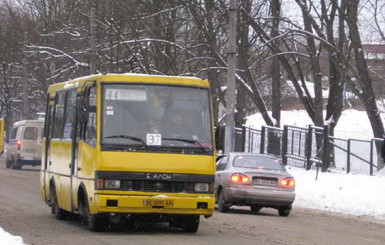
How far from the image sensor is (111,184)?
13.6 m

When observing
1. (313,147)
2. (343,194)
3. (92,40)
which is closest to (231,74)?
(313,147)

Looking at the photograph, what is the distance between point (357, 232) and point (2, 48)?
42.0 meters

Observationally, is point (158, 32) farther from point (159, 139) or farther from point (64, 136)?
point (159, 139)

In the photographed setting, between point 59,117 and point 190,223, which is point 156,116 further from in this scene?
point 59,117

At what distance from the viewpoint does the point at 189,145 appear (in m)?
14.0

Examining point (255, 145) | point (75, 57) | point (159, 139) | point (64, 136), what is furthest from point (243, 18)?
point (159, 139)

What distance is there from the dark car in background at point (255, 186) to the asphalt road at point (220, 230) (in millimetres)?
343

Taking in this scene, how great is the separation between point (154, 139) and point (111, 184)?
0.99m

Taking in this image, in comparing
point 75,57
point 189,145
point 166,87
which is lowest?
point 189,145

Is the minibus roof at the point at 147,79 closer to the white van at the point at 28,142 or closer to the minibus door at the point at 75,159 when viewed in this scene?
the minibus door at the point at 75,159

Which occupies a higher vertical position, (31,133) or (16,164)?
(31,133)

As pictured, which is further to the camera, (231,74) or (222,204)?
(231,74)

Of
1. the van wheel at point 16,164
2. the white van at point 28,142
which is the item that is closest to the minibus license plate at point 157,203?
the white van at point 28,142

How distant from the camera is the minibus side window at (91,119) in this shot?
14064 millimetres
